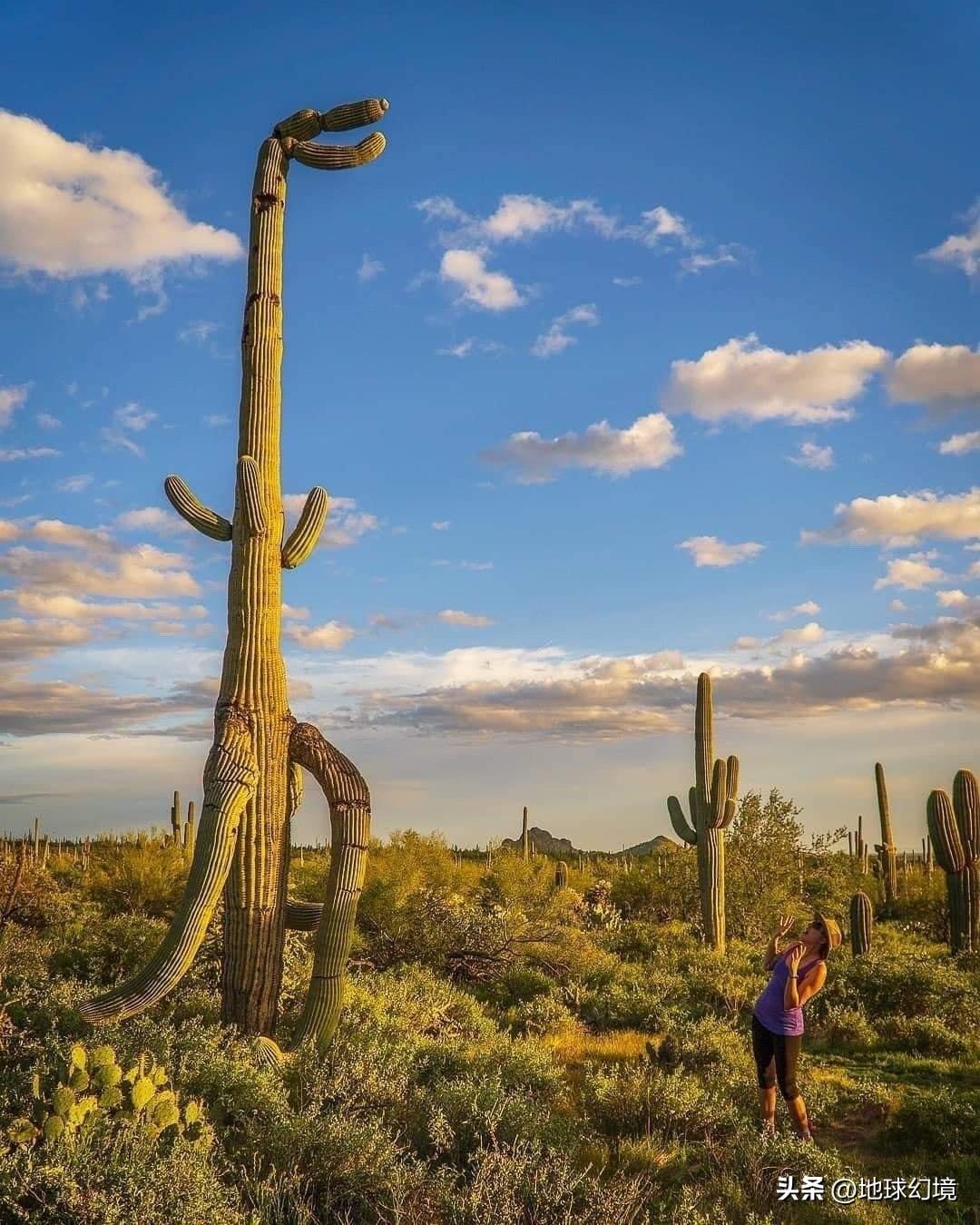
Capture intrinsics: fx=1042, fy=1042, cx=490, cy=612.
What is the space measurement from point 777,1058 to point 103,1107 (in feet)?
17.8

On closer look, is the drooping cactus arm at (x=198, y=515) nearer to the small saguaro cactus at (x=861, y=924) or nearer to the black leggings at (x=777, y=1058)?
the black leggings at (x=777, y=1058)

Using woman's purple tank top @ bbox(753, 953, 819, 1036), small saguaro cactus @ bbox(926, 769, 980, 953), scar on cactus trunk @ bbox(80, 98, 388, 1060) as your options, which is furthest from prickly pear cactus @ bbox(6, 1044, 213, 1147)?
small saguaro cactus @ bbox(926, 769, 980, 953)

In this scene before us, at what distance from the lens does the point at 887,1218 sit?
23.0ft

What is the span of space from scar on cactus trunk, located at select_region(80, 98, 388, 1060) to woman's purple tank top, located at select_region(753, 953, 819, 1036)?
3643 millimetres

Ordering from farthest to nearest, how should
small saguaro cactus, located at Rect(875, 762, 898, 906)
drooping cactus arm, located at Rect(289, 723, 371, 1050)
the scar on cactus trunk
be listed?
1. small saguaro cactus, located at Rect(875, 762, 898, 906)
2. drooping cactus arm, located at Rect(289, 723, 371, 1050)
3. the scar on cactus trunk

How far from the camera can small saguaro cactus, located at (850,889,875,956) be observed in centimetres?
1898

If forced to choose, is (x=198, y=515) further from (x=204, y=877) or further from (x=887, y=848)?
(x=887, y=848)

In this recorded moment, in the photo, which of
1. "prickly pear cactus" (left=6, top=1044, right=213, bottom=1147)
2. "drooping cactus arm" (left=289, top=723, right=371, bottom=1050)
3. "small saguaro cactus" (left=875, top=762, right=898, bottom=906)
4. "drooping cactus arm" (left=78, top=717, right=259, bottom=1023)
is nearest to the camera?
"prickly pear cactus" (left=6, top=1044, right=213, bottom=1147)

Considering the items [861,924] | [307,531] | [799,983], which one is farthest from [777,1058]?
[861,924]

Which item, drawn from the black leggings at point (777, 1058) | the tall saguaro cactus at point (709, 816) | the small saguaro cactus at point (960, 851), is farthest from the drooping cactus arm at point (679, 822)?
the black leggings at point (777, 1058)

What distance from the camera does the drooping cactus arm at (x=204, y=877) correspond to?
8227 mm

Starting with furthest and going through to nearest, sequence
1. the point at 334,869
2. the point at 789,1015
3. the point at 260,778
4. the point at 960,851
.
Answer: the point at 960,851 < the point at 334,869 < the point at 260,778 < the point at 789,1015

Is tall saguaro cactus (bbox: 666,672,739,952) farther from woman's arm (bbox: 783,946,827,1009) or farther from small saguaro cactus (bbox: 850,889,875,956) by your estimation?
woman's arm (bbox: 783,946,827,1009)

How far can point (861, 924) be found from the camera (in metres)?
19.1
